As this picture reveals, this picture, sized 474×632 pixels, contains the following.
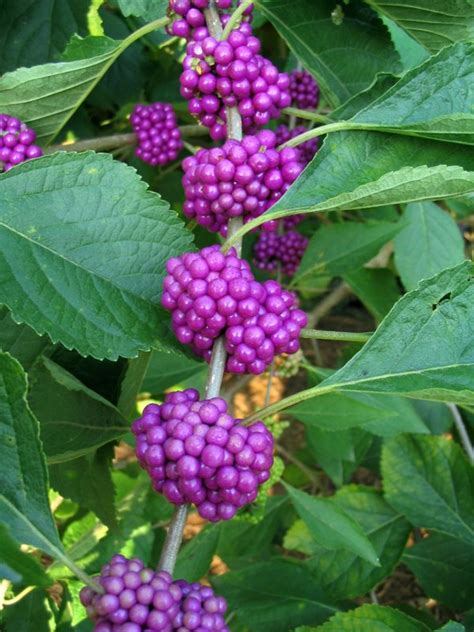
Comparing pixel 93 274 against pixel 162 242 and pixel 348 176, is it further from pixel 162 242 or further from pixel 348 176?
pixel 348 176

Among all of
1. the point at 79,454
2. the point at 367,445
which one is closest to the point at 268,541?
the point at 367,445

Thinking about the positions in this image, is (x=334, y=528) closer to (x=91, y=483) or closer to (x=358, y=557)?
(x=358, y=557)

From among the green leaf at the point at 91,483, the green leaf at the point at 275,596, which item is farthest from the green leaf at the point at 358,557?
the green leaf at the point at 91,483

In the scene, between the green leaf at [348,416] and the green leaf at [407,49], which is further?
the green leaf at [407,49]

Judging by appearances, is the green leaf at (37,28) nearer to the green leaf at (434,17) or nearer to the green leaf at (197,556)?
the green leaf at (434,17)

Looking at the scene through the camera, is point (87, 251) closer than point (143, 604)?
No

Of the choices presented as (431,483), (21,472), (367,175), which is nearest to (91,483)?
(21,472)
